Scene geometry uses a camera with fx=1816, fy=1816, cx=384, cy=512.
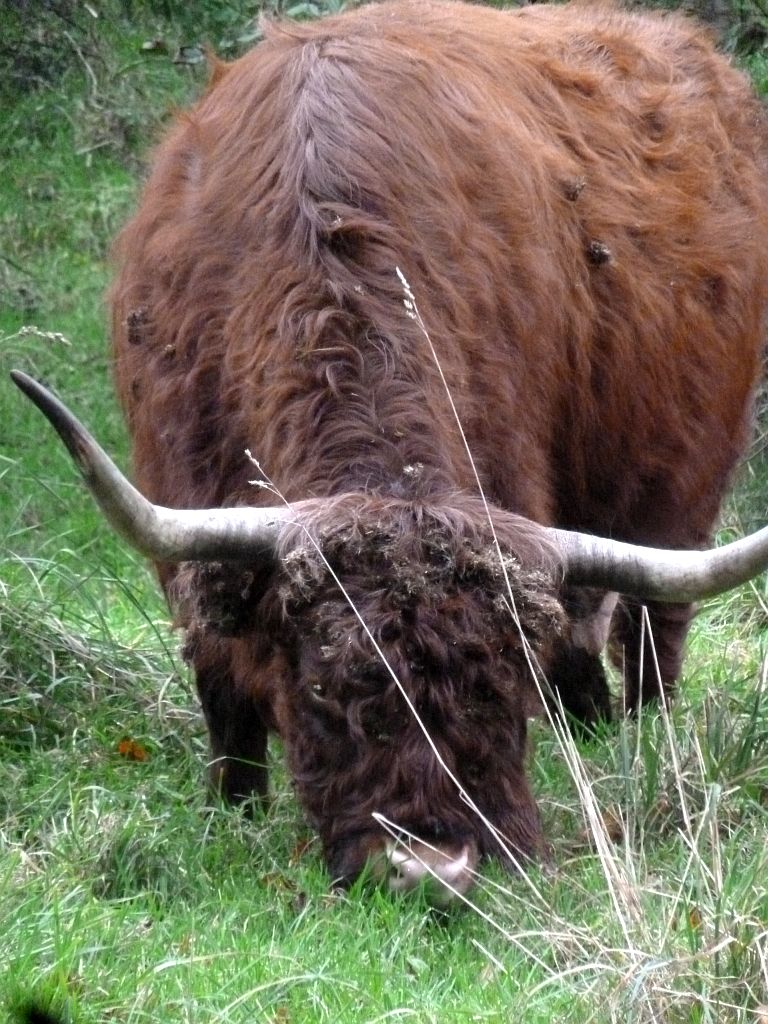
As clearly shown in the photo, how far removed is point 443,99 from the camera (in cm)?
535

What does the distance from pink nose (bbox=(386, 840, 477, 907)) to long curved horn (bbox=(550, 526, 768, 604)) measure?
80 cm

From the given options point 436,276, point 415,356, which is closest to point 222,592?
point 415,356

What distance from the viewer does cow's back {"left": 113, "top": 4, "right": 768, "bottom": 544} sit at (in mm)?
4719

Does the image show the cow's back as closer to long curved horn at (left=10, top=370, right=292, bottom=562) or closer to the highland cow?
the highland cow

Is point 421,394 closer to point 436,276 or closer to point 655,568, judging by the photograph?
point 436,276

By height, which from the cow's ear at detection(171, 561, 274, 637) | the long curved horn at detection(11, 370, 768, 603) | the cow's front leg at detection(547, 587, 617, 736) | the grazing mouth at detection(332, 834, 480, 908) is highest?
the long curved horn at detection(11, 370, 768, 603)

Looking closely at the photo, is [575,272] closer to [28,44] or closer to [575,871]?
[575,871]

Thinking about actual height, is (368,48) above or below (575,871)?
above

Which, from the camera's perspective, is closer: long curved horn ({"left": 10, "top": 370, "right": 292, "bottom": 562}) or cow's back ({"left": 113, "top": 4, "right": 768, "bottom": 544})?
long curved horn ({"left": 10, "top": 370, "right": 292, "bottom": 562})

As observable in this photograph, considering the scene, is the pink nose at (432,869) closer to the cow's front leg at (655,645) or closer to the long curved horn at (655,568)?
the long curved horn at (655,568)

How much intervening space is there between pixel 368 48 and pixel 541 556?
5.78ft

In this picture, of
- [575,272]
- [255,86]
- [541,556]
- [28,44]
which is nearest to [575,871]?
[541,556]

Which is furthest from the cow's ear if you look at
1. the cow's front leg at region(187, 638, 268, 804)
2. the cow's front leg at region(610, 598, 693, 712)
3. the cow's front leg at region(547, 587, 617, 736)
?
the cow's front leg at region(610, 598, 693, 712)

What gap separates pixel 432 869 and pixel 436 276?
1.66 metres
